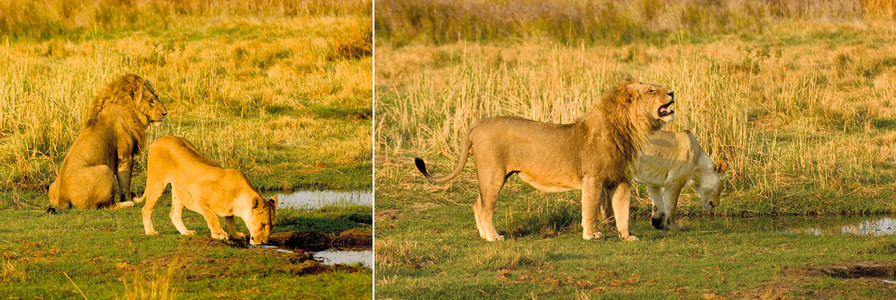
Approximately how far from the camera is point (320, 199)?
1093 centimetres

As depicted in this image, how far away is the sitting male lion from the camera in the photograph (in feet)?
26.5

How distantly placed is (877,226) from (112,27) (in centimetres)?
1585

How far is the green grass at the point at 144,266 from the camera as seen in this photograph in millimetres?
7387

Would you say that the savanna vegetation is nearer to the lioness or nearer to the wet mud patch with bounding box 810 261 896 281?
the lioness

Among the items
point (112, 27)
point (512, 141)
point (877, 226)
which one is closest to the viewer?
→ point (512, 141)

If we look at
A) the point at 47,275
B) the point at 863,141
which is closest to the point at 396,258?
the point at 47,275

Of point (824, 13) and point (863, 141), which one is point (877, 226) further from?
point (824, 13)

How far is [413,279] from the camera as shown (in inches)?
301

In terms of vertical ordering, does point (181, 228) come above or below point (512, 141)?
below

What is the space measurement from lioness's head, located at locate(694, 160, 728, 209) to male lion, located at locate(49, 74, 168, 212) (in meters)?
4.41

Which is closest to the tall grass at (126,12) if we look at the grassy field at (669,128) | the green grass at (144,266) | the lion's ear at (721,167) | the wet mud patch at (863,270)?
the grassy field at (669,128)

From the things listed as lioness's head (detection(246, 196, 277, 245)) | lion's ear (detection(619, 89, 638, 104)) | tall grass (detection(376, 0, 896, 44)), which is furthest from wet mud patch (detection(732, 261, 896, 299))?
tall grass (detection(376, 0, 896, 44))

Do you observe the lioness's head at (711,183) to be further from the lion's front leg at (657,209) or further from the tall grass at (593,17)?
the tall grass at (593,17)

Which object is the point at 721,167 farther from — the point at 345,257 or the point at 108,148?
the point at 108,148
